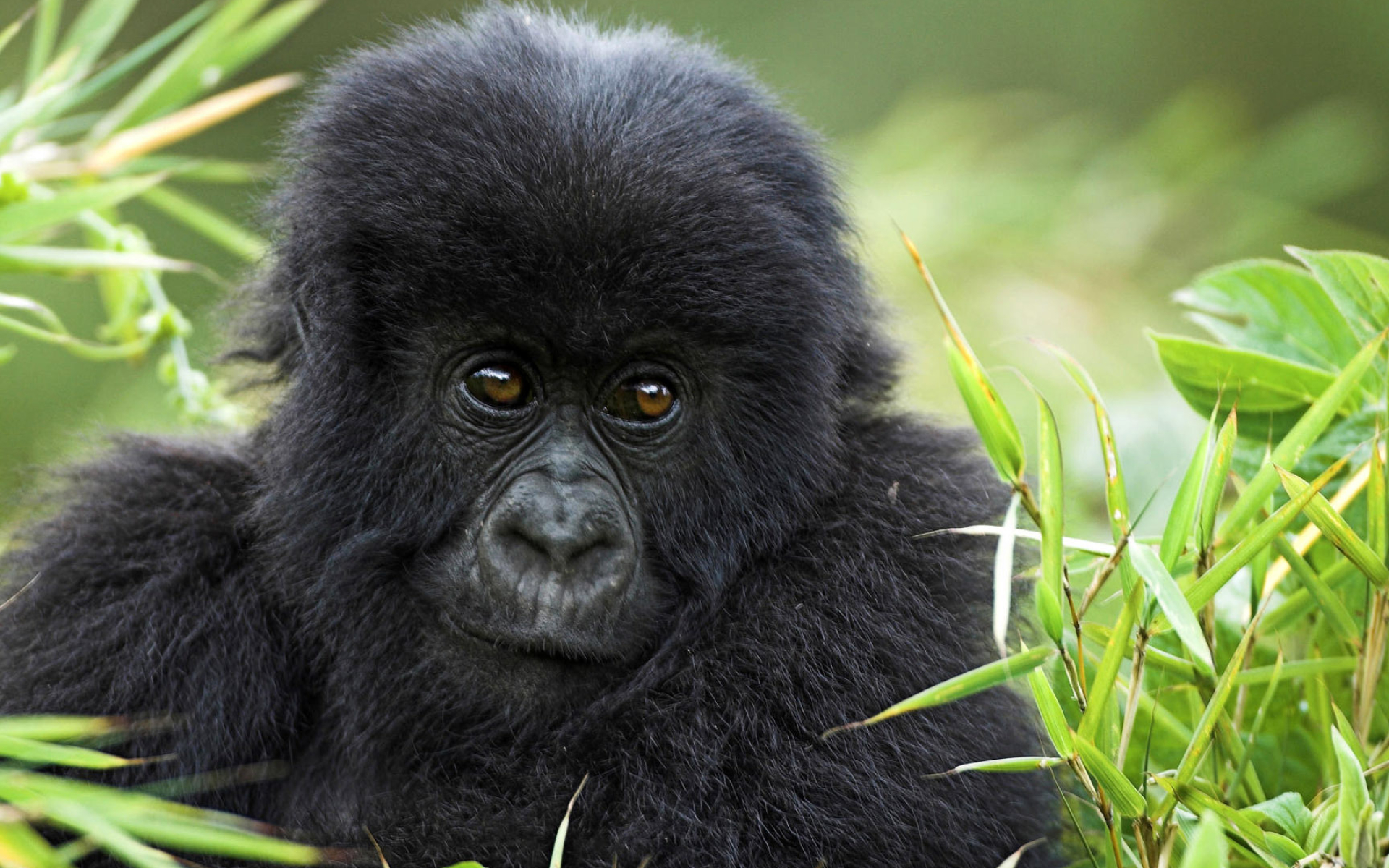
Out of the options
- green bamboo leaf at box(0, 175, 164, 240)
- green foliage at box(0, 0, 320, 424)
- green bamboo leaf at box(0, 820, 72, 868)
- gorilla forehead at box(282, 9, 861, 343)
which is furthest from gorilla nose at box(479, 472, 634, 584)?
green bamboo leaf at box(0, 820, 72, 868)

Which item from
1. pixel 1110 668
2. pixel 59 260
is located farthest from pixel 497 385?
pixel 1110 668

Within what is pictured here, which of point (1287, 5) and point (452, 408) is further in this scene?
point (1287, 5)

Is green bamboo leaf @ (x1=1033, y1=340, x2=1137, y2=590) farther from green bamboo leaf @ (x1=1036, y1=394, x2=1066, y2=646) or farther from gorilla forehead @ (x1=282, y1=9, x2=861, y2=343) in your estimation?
gorilla forehead @ (x1=282, y1=9, x2=861, y2=343)

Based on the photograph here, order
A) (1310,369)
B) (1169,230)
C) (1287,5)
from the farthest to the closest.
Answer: (1287,5) → (1169,230) → (1310,369)

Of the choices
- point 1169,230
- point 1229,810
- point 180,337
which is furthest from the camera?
point 1169,230

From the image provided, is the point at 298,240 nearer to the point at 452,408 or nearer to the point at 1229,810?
the point at 452,408

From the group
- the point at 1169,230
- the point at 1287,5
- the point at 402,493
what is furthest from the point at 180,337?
the point at 1287,5

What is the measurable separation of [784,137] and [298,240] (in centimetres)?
95

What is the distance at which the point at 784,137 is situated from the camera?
265 cm

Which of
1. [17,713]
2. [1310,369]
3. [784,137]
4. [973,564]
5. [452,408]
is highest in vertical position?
[784,137]

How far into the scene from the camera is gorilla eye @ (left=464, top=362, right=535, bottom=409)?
94.8 inches

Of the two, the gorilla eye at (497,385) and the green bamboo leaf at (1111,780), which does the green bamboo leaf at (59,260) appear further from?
the green bamboo leaf at (1111,780)

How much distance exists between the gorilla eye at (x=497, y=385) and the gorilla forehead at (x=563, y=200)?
0.37 feet

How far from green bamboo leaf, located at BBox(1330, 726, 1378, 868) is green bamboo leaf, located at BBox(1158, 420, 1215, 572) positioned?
32 centimetres
